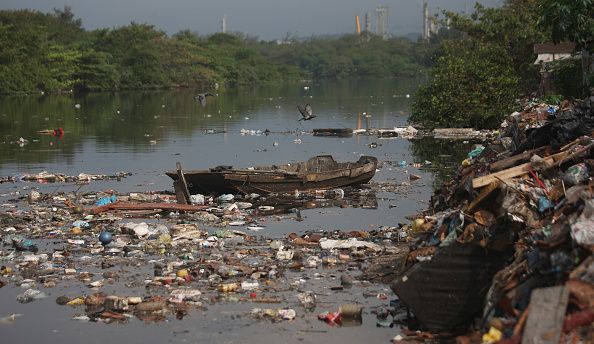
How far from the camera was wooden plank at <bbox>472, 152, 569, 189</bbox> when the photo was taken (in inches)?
361

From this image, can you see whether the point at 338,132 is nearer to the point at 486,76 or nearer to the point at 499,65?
the point at 486,76

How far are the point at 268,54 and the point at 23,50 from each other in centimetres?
7853

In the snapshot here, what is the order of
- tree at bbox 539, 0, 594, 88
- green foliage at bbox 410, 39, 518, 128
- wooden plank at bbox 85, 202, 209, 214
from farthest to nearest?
green foliage at bbox 410, 39, 518, 128
tree at bbox 539, 0, 594, 88
wooden plank at bbox 85, 202, 209, 214

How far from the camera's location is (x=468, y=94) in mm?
31641

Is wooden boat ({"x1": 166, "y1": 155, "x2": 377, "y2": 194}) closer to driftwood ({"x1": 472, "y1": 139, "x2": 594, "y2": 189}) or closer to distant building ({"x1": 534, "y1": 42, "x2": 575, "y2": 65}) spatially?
driftwood ({"x1": 472, "y1": 139, "x2": 594, "y2": 189})

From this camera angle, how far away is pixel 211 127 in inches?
1502

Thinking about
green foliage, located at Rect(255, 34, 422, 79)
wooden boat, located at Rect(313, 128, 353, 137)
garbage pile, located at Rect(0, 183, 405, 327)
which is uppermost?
green foliage, located at Rect(255, 34, 422, 79)

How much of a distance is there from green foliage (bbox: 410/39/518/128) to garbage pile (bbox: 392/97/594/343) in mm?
21373

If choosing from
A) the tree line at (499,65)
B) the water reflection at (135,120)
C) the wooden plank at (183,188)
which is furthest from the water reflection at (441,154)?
the water reflection at (135,120)

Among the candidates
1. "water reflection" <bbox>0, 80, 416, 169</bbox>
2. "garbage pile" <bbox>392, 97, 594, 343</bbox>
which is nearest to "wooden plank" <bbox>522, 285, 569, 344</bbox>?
"garbage pile" <bbox>392, 97, 594, 343</bbox>

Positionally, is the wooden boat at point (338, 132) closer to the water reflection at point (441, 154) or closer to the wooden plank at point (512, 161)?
the water reflection at point (441, 154)

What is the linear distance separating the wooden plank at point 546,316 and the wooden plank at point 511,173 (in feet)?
7.57

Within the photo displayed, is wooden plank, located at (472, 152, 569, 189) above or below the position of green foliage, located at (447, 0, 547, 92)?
below

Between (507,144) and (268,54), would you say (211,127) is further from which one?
(268,54)
